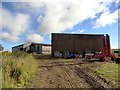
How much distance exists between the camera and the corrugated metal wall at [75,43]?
45500 millimetres

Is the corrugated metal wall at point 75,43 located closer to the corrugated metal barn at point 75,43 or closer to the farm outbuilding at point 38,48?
the corrugated metal barn at point 75,43

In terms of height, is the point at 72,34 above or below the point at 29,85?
above

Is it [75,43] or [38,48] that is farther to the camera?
[38,48]

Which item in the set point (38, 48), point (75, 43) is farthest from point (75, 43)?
point (38, 48)

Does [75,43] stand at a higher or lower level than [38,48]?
higher

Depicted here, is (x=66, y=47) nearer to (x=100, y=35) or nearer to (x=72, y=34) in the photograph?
(x=72, y=34)

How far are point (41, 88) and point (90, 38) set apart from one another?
1454 inches

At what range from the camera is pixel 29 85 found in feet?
36.5

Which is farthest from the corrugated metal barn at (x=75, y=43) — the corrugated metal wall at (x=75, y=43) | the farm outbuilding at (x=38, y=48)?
the farm outbuilding at (x=38, y=48)

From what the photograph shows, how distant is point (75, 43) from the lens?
151 ft

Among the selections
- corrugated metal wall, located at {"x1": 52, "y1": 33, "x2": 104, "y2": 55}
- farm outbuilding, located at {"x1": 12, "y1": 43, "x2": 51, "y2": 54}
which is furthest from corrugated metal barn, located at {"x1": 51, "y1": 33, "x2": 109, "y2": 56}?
farm outbuilding, located at {"x1": 12, "y1": 43, "x2": 51, "y2": 54}

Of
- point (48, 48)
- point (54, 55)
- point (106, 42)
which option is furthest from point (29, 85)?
point (48, 48)

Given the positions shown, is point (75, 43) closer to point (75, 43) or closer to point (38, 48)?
point (75, 43)

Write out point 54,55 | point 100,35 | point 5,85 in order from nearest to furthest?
point 5,85, point 54,55, point 100,35
